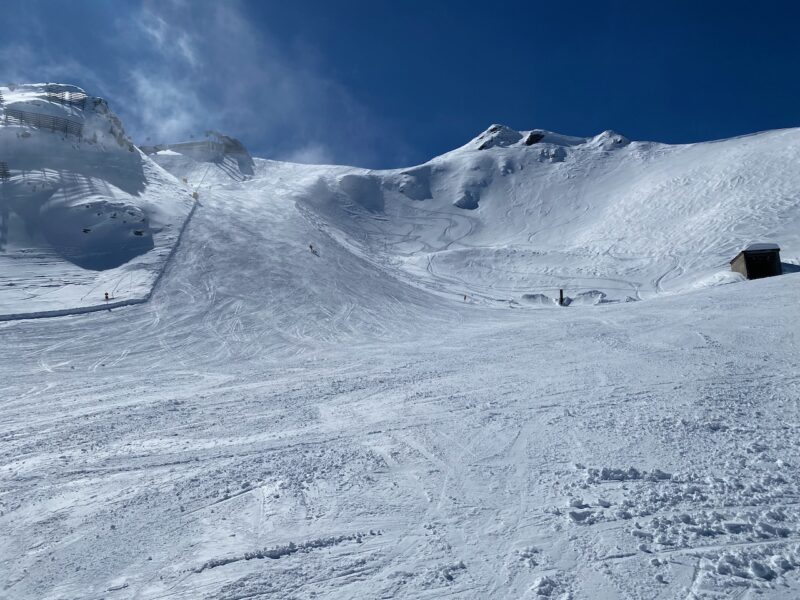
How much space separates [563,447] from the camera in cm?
691

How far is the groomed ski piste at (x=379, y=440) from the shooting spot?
441 centimetres

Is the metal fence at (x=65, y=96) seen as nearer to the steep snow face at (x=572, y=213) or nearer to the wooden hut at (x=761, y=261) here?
the steep snow face at (x=572, y=213)

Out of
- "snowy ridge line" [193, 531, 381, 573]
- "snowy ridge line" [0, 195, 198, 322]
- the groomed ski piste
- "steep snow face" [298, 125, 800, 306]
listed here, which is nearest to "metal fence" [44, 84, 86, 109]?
"steep snow face" [298, 125, 800, 306]

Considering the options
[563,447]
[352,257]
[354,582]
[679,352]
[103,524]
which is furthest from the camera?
[352,257]

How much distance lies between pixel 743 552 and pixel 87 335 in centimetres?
1680

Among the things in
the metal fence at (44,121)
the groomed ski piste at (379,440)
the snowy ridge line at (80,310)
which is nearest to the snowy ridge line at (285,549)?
the groomed ski piste at (379,440)

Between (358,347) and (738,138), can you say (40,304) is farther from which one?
(738,138)

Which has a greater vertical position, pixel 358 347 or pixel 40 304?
pixel 40 304

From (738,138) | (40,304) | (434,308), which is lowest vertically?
(434,308)

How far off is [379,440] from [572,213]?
50511mm

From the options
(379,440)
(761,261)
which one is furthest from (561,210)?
(379,440)

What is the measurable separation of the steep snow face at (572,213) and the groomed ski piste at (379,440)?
445 inches

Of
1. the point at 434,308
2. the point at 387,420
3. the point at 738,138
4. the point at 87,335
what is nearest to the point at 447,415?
the point at 387,420

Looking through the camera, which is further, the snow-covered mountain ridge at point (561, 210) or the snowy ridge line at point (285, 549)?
the snow-covered mountain ridge at point (561, 210)
